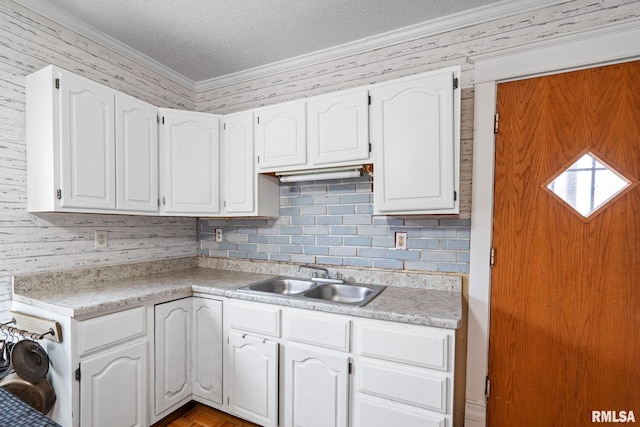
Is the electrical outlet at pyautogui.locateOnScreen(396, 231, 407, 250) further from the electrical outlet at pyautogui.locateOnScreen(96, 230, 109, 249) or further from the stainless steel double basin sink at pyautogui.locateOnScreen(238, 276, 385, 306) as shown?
the electrical outlet at pyautogui.locateOnScreen(96, 230, 109, 249)

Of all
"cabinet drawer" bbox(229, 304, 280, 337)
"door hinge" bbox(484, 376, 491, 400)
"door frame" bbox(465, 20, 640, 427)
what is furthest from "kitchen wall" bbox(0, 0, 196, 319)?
"door hinge" bbox(484, 376, 491, 400)

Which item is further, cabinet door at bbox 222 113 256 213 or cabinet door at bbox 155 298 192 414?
cabinet door at bbox 222 113 256 213

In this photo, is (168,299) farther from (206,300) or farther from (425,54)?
(425,54)

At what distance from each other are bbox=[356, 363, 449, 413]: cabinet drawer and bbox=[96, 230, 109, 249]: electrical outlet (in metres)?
1.87

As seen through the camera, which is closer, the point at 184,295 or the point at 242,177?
the point at 184,295

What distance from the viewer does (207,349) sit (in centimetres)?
200

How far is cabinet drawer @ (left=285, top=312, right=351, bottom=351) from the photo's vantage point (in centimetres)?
159

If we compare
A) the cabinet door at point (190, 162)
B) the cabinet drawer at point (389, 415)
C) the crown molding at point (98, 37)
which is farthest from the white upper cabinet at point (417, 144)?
the crown molding at point (98, 37)

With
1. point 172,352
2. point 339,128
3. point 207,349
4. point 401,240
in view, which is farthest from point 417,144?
point 172,352

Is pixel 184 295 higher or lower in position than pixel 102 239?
lower

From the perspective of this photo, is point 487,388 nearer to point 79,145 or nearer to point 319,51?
point 319,51

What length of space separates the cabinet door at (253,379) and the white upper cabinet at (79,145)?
3.82 ft

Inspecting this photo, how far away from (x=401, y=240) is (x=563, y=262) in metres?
0.86

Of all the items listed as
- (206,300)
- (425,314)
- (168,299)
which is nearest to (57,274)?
(168,299)
